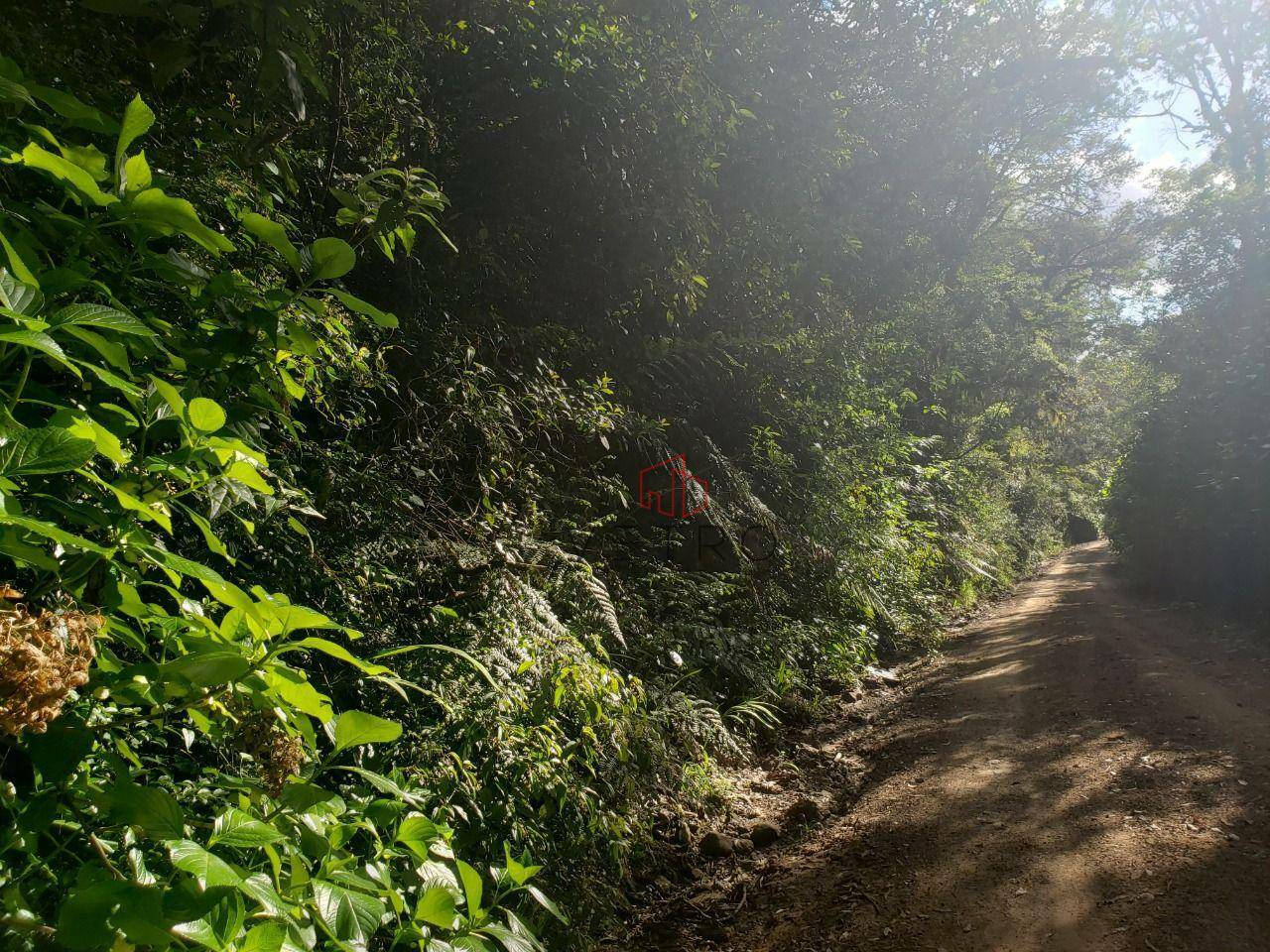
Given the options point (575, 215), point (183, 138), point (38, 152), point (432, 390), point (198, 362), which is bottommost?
point (198, 362)

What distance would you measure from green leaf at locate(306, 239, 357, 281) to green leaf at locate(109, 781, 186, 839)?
34.0 inches

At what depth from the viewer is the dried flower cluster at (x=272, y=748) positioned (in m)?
1.31

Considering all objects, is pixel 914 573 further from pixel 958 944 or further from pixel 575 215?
pixel 958 944

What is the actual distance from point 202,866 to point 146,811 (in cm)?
13

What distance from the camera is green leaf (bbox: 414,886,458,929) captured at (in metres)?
1.14

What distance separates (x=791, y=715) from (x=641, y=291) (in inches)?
139

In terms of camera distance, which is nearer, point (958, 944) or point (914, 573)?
point (958, 944)

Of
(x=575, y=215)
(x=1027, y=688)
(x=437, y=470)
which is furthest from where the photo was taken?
A: (x=1027, y=688)

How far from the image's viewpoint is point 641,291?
6.00 m

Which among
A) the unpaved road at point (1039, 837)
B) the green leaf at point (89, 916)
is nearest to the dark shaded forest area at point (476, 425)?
the green leaf at point (89, 916)

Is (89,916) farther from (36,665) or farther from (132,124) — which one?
(132,124)

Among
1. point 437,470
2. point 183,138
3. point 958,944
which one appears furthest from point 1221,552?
point 183,138
